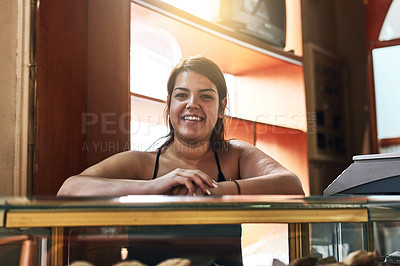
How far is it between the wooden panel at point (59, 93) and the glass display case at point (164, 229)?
107 cm

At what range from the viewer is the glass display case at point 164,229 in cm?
53

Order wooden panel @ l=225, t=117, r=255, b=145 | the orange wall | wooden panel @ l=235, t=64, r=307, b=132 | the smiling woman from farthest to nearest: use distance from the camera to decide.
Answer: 1. wooden panel @ l=235, t=64, r=307, b=132
2. the orange wall
3. wooden panel @ l=225, t=117, r=255, b=145
4. the smiling woman

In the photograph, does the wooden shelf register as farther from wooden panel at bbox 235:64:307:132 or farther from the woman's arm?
the woman's arm

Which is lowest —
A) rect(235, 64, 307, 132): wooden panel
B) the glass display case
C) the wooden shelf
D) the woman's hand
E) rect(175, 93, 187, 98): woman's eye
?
the glass display case

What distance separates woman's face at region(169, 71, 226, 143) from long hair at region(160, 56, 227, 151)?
0.02m

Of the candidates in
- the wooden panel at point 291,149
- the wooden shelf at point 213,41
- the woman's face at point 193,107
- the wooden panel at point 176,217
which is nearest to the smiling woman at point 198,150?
the woman's face at point 193,107

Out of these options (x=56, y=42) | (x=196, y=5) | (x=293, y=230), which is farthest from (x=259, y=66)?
(x=293, y=230)

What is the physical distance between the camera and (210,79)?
5.53ft

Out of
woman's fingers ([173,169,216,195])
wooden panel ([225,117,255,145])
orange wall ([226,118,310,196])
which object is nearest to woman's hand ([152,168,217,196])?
woman's fingers ([173,169,216,195])

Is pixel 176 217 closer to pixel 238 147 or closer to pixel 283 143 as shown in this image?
pixel 238 147

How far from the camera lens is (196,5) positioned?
2428 mm

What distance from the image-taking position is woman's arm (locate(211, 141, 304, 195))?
1191 millimetres

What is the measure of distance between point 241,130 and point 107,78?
0.97 metres

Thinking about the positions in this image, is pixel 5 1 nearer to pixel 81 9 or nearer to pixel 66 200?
pixel 81 9
